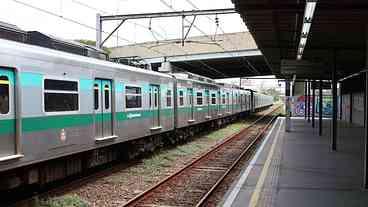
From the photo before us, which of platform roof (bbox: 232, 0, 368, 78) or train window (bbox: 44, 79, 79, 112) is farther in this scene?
platform roof (bbox: 232, 0, 368, 78)

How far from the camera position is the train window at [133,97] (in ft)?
44.1

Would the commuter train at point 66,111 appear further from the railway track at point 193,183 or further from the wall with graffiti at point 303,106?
the wall with graffiti at point 303,106

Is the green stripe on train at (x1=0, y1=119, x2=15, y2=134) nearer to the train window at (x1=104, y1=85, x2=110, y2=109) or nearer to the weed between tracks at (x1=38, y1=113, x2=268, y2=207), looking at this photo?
the weed between tracks at (x1=38, y1=113, x2=268, y2=207)

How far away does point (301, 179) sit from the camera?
36.8ft

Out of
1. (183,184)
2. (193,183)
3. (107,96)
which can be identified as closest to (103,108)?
(107,96)

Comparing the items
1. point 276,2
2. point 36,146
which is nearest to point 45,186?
point 36,146

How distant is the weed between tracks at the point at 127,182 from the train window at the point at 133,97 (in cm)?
169

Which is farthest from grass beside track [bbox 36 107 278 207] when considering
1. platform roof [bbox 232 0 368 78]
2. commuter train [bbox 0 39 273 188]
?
platform roof [bbox 232 0 368 78]

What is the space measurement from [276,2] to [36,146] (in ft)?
17.6

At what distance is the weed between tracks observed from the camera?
9242 millimetres

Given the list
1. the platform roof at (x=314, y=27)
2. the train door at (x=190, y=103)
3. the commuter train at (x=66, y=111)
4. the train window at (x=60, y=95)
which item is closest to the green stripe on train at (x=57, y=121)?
the commuter train at (x=66, y=111)

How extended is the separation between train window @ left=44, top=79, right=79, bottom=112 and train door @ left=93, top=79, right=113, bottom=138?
1121mm

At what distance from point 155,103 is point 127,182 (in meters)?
5.09

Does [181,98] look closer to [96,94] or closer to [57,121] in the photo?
[96,94]
